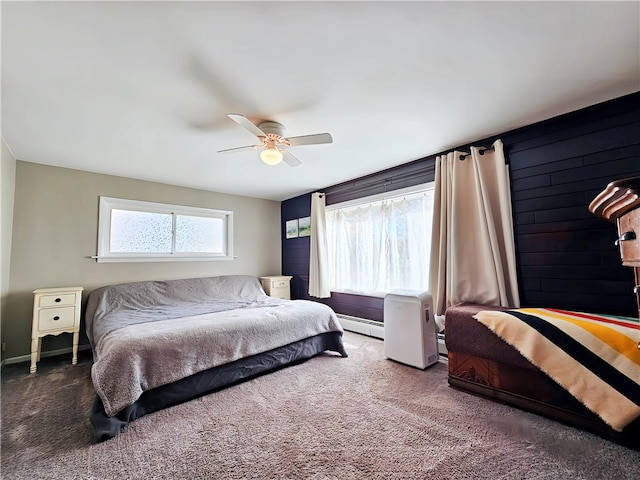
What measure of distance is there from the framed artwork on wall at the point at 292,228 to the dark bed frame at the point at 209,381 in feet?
7.89

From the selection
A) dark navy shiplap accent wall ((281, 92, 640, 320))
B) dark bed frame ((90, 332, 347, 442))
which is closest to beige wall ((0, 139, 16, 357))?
dark bed frame ((90, 332, 347, 442))

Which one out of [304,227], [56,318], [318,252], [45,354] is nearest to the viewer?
[56,318]

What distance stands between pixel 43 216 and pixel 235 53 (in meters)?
3.29

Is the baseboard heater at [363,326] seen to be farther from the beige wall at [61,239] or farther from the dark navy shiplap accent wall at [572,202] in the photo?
the beige wall at [61,239]

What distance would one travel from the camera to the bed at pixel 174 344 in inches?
71.2

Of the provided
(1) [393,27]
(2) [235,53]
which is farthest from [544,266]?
(2) [235,53]

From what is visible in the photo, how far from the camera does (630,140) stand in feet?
6.55

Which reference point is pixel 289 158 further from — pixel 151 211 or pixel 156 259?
pixel 156 259

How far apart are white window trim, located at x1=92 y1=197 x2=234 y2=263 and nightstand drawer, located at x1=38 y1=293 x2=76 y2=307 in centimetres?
66

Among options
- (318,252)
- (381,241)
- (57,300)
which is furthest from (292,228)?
(57,300)

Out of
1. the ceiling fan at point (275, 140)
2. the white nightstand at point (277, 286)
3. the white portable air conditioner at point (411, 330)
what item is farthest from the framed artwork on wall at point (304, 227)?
the ceiling fan at point (275, 140)

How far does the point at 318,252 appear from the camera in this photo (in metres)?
4.38

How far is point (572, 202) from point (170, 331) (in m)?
3.45

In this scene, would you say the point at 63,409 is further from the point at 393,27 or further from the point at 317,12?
the point at 393,27
